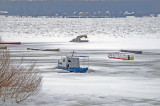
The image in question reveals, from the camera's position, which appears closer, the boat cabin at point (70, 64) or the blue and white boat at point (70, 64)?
the blue and white boat at point (70, 64)

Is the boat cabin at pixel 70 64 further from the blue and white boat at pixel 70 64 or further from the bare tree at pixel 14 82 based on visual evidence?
the bare tree at pixel 14 82

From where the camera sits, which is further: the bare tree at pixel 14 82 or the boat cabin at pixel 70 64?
the boat cabin at pixel 70 64

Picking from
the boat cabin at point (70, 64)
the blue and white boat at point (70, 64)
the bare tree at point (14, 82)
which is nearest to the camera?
the bare tree at point (14, 82)

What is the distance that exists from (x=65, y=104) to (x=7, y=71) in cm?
469

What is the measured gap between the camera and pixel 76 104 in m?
35.7

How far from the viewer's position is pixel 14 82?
113 feet

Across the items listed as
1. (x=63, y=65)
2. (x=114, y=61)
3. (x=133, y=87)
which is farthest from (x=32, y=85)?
(x=114, y=61)

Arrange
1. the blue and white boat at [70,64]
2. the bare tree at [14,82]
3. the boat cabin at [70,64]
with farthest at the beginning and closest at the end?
the boat cabin at [70,64], the blue and white boat at [70,64], the bare tree at [14,82]

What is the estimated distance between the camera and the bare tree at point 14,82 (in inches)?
1302

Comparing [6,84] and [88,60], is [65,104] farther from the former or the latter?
[88,60]

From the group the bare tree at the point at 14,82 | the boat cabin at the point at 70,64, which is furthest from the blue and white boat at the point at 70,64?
the bare tree at the point at 14,82

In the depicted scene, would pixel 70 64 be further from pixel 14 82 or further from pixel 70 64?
pixel 14 82

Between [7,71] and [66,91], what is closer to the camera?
[7,71]

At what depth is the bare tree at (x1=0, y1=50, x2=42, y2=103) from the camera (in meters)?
33.1
